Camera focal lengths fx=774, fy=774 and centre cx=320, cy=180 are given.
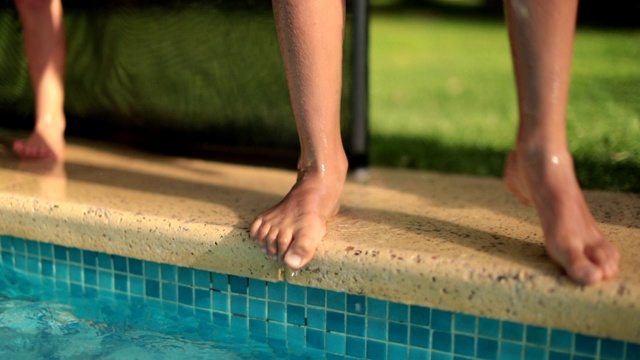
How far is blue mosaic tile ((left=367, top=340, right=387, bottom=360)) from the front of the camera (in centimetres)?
160

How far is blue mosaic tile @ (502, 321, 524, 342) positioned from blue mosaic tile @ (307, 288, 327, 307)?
38 centimetres

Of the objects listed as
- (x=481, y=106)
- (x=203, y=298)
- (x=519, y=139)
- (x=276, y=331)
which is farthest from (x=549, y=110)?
(x=481, y=106)

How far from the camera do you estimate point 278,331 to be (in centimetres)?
170

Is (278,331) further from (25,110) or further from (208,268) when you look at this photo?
(25,110)

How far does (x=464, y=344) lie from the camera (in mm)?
1523

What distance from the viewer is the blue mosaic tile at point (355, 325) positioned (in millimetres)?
1612

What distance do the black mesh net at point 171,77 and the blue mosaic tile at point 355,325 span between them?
0.77 metres

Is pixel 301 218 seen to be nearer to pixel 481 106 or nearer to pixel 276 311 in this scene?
pixel 276 311

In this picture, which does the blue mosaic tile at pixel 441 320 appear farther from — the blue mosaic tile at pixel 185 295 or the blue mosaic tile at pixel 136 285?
the blue mosaic tile at pixel 136 285

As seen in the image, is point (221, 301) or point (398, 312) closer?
point (398, 312)

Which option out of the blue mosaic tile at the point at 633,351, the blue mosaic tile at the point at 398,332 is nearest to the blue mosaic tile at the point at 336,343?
the blue mosaic tile at the point at 398,332

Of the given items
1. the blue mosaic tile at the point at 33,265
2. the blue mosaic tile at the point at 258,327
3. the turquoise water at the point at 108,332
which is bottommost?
the turquoise water at the point at 108,332

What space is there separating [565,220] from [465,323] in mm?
282

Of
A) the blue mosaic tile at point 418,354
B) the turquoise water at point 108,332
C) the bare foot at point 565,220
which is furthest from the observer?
the turquoise water at point 108,332
